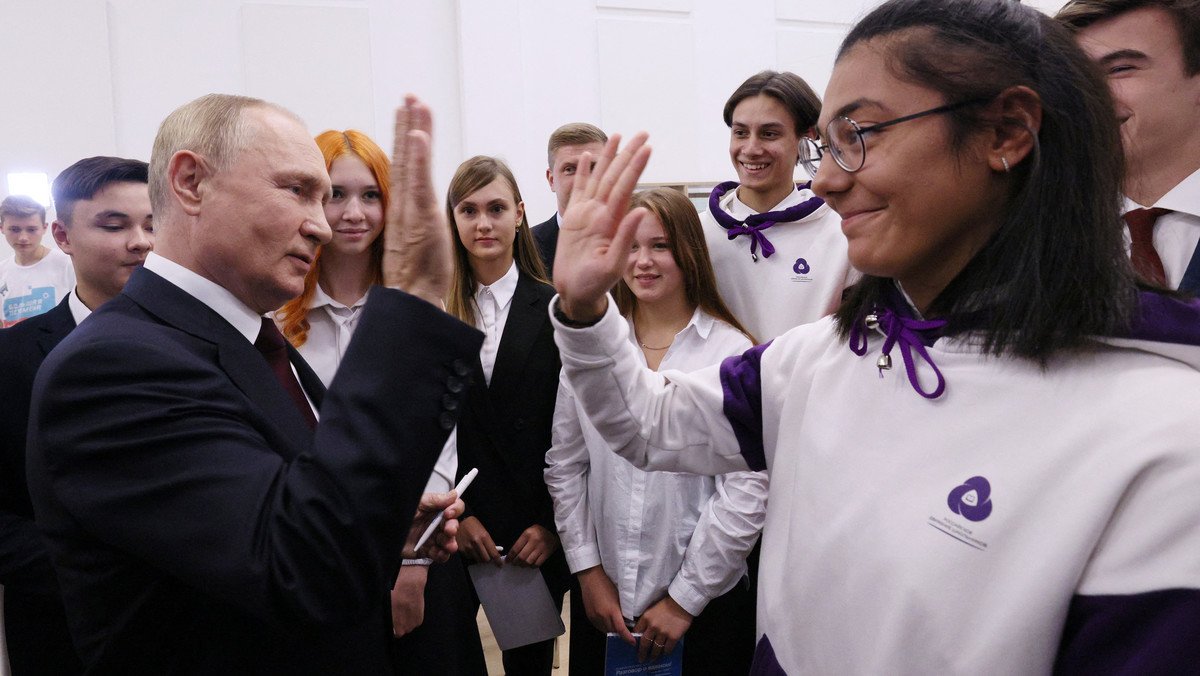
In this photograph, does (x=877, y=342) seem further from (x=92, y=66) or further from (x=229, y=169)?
(x=92, y=66)

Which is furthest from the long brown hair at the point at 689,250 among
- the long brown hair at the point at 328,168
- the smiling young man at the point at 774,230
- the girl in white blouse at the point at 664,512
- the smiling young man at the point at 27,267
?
the smiling young man at the point at 27,267

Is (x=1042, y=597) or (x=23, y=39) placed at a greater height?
(x=23, y=39)

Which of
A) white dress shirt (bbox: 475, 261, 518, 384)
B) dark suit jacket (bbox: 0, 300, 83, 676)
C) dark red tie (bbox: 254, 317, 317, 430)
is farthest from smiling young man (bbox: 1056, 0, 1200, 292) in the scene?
dark suit jacket (bbox: 0, 300, 83, 676)

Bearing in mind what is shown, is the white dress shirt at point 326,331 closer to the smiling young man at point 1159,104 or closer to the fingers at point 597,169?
the fingers at point 597,169

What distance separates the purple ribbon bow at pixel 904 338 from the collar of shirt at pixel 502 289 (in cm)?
159

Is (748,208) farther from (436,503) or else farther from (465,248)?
(436,503)

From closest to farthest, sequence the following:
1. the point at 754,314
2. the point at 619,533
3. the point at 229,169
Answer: the point at 229,169 → the point at 619,533 → the point at 754,314

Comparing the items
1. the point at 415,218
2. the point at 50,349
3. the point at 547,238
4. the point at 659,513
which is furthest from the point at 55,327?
the point at 547,238

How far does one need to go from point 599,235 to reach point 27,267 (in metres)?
5.37

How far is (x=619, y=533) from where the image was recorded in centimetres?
206

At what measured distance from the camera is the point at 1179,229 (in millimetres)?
1356

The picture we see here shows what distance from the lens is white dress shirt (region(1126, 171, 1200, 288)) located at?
52.5 inches

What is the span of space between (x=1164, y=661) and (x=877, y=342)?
1.60ft

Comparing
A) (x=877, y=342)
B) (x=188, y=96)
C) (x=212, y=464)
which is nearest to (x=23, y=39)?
(x=188, y=96)
